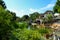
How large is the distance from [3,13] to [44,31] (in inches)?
555

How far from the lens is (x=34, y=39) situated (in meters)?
23.8

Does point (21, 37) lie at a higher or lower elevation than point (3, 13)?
lower

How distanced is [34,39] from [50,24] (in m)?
28.4

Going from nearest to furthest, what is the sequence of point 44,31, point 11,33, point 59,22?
point 11,33, point 44,31, point 59,22

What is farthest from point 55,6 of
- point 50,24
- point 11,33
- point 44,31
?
point 11,33

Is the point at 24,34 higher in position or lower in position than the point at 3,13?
lower

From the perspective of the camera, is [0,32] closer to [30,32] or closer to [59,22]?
[30,32]

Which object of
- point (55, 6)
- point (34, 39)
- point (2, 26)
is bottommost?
point (34, 39)

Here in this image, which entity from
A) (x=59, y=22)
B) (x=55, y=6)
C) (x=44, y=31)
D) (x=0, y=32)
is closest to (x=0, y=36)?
(x=0, y=32)

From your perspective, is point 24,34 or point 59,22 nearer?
point 24,34

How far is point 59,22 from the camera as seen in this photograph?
5069 cm

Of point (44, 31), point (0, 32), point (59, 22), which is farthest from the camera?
point (59, 22)

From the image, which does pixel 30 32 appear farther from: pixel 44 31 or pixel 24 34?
pixel 44 31

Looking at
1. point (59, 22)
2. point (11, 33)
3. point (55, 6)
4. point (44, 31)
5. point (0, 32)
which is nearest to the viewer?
point (0, 32)
